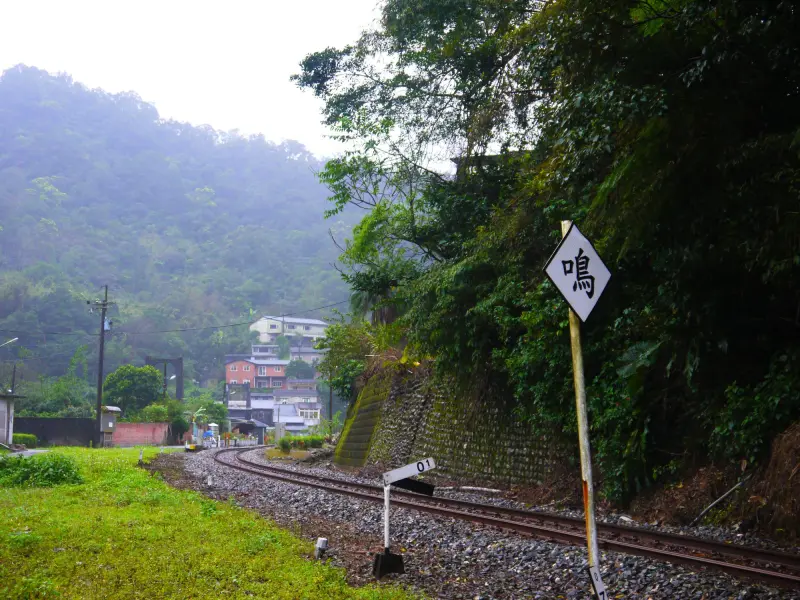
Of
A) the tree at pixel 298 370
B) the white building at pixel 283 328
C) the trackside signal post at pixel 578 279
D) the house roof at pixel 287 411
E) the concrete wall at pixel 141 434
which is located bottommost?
the concrete wall at pixel 141 434

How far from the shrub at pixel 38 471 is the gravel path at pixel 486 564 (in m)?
6.01

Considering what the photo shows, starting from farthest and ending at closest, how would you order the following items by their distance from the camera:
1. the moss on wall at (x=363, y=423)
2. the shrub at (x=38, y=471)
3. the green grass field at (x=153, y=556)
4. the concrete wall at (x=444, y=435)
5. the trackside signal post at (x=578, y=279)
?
the moss on wall at (x=363, y=423) < the concrete wall at (x=444, y=435) < the shrub at (x=38, y=471) < the green grass field at (x=153, y=556) < the trackside signal post at (x=578, y=279)

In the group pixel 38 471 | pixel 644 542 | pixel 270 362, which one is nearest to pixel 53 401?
pixel 270 362

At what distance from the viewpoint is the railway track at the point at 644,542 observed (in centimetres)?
620

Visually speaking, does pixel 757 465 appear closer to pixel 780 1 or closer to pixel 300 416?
pixel 780 1

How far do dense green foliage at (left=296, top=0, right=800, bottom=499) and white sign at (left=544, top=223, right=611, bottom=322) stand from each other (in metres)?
3.45

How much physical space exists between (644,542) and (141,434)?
55733 mm

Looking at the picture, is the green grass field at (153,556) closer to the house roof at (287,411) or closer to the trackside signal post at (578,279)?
the trackside signal post at (578,279)

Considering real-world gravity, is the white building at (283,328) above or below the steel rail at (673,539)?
above

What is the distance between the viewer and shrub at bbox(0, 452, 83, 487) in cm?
1445

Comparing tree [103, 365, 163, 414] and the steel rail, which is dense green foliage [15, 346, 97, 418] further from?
the steel rail

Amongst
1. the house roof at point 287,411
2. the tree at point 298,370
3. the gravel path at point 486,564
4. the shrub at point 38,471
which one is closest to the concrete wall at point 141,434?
the house roof at point 287,411

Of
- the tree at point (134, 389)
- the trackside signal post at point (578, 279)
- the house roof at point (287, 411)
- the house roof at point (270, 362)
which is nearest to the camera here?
the trackside signal post at point (578, 279)

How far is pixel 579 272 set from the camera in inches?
198
